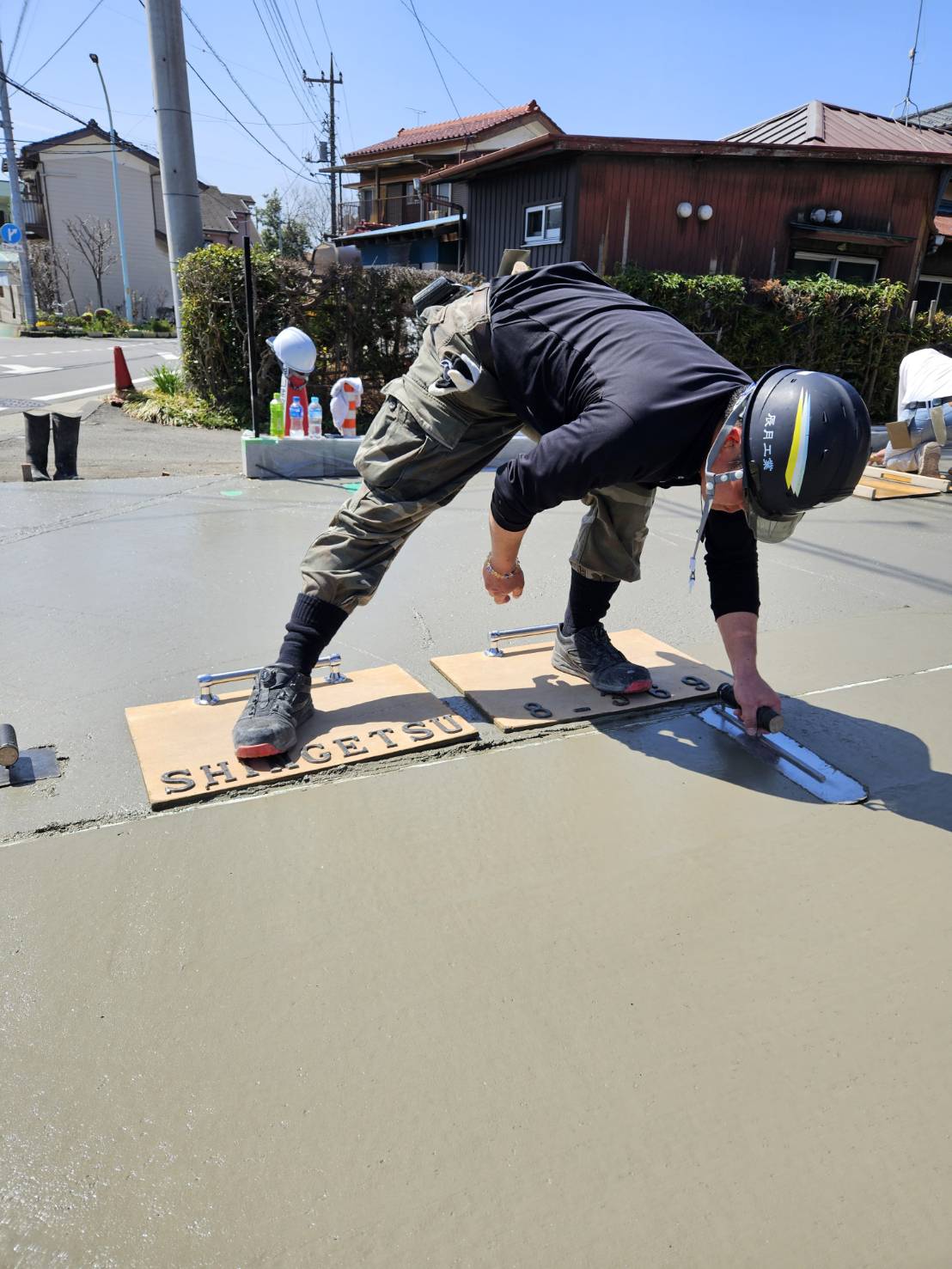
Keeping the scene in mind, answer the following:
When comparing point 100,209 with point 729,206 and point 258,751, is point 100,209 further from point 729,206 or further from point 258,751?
point 258,751

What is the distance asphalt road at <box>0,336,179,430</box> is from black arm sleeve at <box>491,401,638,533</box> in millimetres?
8839

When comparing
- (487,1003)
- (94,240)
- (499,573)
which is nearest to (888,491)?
(499,573)

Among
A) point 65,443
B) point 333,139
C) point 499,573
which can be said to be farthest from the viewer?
point 333,139

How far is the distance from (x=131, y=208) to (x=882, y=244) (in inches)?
1377

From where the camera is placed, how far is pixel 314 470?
20.9 ft

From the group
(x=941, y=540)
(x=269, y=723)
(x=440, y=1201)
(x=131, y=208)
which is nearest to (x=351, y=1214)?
(x=440, y=1201)

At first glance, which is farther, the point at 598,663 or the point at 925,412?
the point at 925,412

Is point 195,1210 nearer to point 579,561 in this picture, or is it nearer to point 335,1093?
point 335,1093

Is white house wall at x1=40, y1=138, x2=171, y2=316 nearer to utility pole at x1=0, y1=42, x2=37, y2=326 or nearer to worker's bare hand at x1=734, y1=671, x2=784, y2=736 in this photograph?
utility pole at x1=0, y1=42, x2=37, y2=326

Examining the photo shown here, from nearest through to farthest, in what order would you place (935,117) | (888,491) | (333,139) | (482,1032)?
(482,1032), (888,491), (935,117), (333,139)

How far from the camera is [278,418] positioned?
21.8 ft

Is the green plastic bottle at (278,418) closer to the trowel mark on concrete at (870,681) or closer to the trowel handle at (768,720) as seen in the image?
the trowel mark on concrete at (870,681)

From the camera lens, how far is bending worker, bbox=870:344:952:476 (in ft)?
22.9

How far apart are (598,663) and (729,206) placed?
11481 mm
